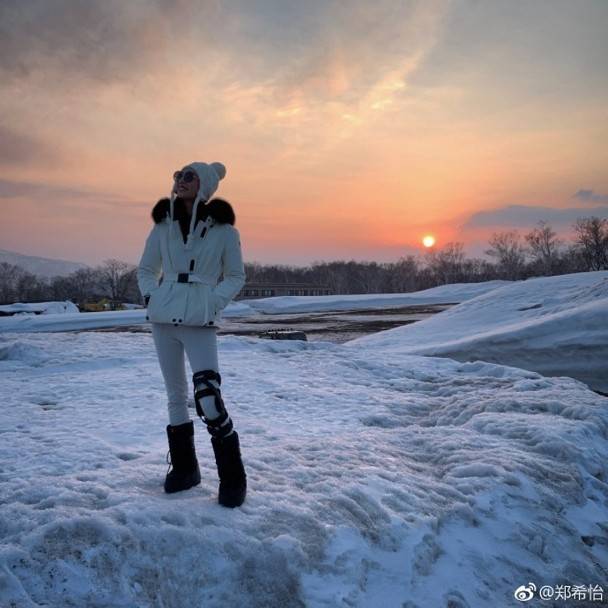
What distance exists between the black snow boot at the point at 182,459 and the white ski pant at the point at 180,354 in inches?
2.3

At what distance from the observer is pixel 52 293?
84.3 metres

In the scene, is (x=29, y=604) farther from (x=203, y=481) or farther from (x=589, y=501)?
(x=589, y=501)

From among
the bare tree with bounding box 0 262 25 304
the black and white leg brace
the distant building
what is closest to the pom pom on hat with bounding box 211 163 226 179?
the black and white leg brace

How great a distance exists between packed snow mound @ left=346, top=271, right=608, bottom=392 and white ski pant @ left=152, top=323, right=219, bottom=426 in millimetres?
7868

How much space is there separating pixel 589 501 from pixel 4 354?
952 cm

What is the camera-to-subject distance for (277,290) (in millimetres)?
85062

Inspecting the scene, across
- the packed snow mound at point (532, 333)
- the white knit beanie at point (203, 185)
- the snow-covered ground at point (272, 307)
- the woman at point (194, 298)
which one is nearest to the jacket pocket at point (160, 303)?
the woman at point (194, 298)

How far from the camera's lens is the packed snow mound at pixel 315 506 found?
2021 mm

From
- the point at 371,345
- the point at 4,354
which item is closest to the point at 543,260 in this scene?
the point at 371,345

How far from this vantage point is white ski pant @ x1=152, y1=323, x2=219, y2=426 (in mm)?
2570

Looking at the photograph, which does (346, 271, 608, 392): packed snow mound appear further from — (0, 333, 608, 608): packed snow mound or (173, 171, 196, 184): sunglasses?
(173, 171, 196, 184): sunglasses

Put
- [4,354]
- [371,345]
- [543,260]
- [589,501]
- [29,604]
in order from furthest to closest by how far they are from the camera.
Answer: [543,260] < [371,345] < [4,354] < [589,501] < [29,604]

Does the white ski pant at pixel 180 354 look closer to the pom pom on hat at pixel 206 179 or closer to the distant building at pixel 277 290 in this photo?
the pom pom on hat at pixel 206 179

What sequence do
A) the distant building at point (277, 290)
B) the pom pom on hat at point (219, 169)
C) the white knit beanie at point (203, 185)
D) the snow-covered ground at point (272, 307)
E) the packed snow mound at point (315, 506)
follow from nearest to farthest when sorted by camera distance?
the packed snow mound at point (315, 506) → the white knit beanie at point (203, 185) → the pom pom on hat at point (219, 169) → the snow-covered ground at point (272, 307) → the distant building at point (277, 290)
